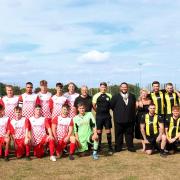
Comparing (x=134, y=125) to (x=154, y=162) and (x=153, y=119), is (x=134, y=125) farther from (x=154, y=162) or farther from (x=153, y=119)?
(x=154, y=162)

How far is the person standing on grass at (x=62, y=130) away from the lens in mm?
8078

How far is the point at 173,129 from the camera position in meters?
8.40

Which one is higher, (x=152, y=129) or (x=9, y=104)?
(x=9, y=104)

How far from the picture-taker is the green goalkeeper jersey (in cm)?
817

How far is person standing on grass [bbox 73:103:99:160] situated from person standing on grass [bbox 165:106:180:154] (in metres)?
1.82

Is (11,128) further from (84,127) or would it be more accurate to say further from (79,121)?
(84,127)

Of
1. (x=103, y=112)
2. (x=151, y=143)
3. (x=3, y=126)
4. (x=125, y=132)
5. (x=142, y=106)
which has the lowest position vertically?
(x=151, y=143)

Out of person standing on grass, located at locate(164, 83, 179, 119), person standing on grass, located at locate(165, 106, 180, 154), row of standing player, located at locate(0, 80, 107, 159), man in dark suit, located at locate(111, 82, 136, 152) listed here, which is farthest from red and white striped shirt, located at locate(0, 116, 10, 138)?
person standing on grass, located at locate(164, 83, 179, 119)

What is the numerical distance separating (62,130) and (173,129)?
2676mm

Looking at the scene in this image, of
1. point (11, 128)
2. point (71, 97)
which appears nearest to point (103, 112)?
point (71, 97)

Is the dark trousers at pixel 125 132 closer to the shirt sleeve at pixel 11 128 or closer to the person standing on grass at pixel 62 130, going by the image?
the person standing on grass at pixel 62 130

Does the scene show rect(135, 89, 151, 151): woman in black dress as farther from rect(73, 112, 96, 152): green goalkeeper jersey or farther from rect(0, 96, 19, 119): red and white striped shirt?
rect(0, 96, 19, 119): red and white striped shirt

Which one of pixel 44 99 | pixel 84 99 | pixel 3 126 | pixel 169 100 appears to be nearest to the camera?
pixel 3 126

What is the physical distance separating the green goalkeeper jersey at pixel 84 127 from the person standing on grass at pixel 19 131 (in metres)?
1.14
